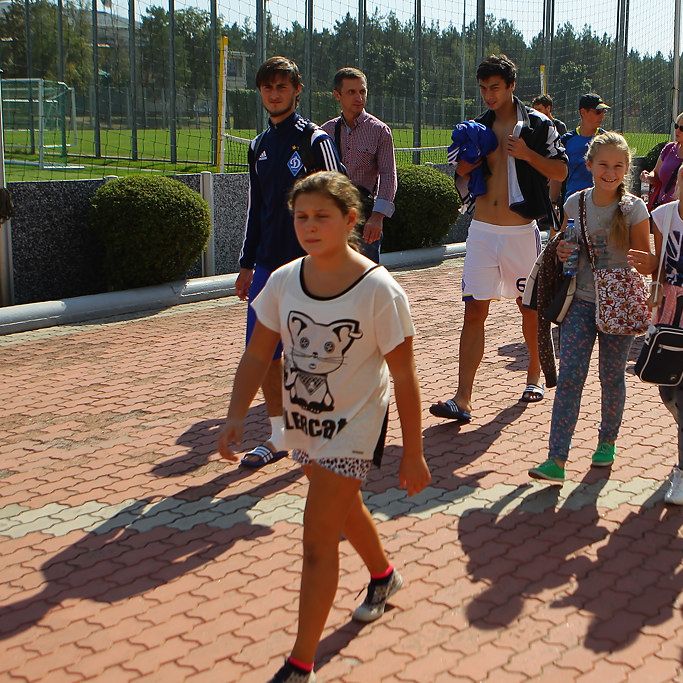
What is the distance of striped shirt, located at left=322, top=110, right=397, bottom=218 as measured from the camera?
7.22m

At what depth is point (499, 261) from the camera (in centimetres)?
686

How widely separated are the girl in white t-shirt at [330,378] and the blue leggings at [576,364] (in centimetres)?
195

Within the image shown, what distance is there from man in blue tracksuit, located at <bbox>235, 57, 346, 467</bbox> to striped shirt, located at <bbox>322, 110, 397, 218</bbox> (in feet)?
4.05

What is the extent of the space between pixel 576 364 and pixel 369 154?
245 centimetres

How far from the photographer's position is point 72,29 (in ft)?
82.0

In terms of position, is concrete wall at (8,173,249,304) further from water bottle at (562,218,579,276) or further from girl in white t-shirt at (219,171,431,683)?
girl in white t-shirt at (219,171,431,683)

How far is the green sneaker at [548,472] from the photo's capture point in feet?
17.8

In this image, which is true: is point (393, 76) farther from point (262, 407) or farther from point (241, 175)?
point (262, 407)

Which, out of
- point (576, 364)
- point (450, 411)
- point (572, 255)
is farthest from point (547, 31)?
point (576, 364)

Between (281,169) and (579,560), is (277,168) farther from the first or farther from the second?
(579,560)

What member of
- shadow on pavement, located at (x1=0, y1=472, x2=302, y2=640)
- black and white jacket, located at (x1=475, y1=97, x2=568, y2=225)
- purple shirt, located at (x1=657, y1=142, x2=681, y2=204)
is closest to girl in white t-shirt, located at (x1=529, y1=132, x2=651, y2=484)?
black and white jacket, located at (x1=475, y1=97, x2=568, y2=225)

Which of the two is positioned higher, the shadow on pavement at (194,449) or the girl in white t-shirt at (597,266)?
the girl in white t-shirt at (597,266)

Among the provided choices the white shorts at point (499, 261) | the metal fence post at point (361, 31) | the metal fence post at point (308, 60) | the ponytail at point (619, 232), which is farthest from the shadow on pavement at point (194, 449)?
the metal fence post at point (361, 31)

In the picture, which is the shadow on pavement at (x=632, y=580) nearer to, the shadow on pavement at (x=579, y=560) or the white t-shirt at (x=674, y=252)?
the shadow on pavement at (x=579, y=560)
